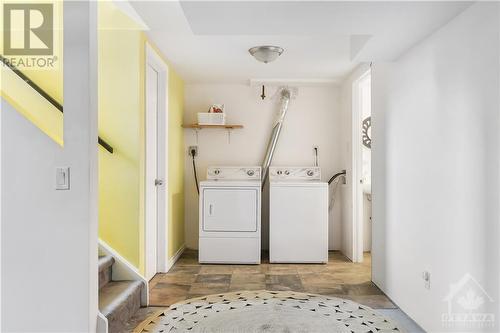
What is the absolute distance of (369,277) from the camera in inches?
147

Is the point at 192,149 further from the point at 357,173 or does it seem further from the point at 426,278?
the point at 426,278

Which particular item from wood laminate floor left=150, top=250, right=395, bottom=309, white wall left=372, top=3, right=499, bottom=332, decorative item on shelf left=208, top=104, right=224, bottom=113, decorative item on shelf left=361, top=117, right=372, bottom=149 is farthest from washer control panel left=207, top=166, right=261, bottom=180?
white wall left=372, top=3, right=499, bottom=332

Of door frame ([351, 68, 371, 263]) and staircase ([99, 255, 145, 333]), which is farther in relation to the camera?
door frame ([351, 68, 371, 263])

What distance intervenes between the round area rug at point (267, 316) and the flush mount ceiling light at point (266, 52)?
2007mm

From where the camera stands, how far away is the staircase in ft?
7.81

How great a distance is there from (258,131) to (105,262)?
8.77 ft

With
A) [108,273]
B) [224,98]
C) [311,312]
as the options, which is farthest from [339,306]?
[224,98]

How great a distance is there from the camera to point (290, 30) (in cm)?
230

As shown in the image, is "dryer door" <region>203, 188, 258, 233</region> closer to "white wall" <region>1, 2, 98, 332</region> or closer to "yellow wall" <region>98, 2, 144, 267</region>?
"yellow wall" <region>98, 2, 144, 267</region>

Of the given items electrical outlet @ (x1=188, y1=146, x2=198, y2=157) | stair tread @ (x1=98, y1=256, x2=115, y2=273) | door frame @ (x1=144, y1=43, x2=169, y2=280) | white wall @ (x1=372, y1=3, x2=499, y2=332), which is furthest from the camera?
electrical outlet @ (x1=188, y1=146, x2=198, y2=157)

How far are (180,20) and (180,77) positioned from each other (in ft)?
5.98

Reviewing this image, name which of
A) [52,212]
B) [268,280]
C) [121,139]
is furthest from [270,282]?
[52,212]

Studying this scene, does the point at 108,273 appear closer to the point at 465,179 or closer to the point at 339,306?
the point at 339,306

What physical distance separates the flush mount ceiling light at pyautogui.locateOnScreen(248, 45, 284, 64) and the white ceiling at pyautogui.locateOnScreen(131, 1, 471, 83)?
2.2 inches
